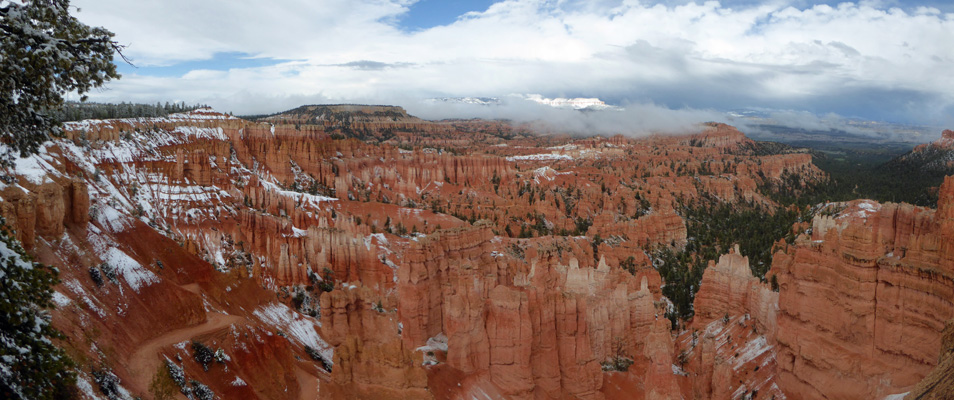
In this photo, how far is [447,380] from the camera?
24.6 metres

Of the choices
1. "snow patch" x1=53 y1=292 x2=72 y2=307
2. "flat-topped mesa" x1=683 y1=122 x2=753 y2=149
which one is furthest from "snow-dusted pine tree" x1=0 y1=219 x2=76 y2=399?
"flat-topped mesa" x1=683 y1=122 x2=753 y2=149

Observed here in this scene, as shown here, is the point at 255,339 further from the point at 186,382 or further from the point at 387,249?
the point at 387,249

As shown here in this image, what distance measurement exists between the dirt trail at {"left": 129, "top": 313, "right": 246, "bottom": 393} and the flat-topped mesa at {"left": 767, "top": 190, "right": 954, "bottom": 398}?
23.9 metres

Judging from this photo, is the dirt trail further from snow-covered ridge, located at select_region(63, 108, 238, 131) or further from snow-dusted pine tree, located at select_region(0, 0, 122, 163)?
snow-covered ridge, located at select_region(63, 108, 238, 131)

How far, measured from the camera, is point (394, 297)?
39.2 meters

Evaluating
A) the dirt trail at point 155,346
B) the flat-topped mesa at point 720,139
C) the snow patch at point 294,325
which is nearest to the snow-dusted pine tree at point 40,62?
the dirt trail at point 155,346

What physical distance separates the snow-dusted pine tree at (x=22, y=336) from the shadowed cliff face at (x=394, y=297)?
1100 cm

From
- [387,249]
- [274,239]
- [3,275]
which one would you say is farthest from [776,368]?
[274,239]

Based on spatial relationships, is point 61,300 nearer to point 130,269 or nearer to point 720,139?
point 130,269

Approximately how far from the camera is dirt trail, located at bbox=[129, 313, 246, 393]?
18156 mm

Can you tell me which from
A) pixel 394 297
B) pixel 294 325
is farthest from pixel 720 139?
pixel 294 325

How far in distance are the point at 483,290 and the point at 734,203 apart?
77005 mm

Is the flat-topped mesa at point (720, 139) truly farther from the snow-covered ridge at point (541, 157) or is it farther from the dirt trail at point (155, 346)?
the dirt trail at point (155, 346)

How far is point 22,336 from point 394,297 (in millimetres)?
32403
